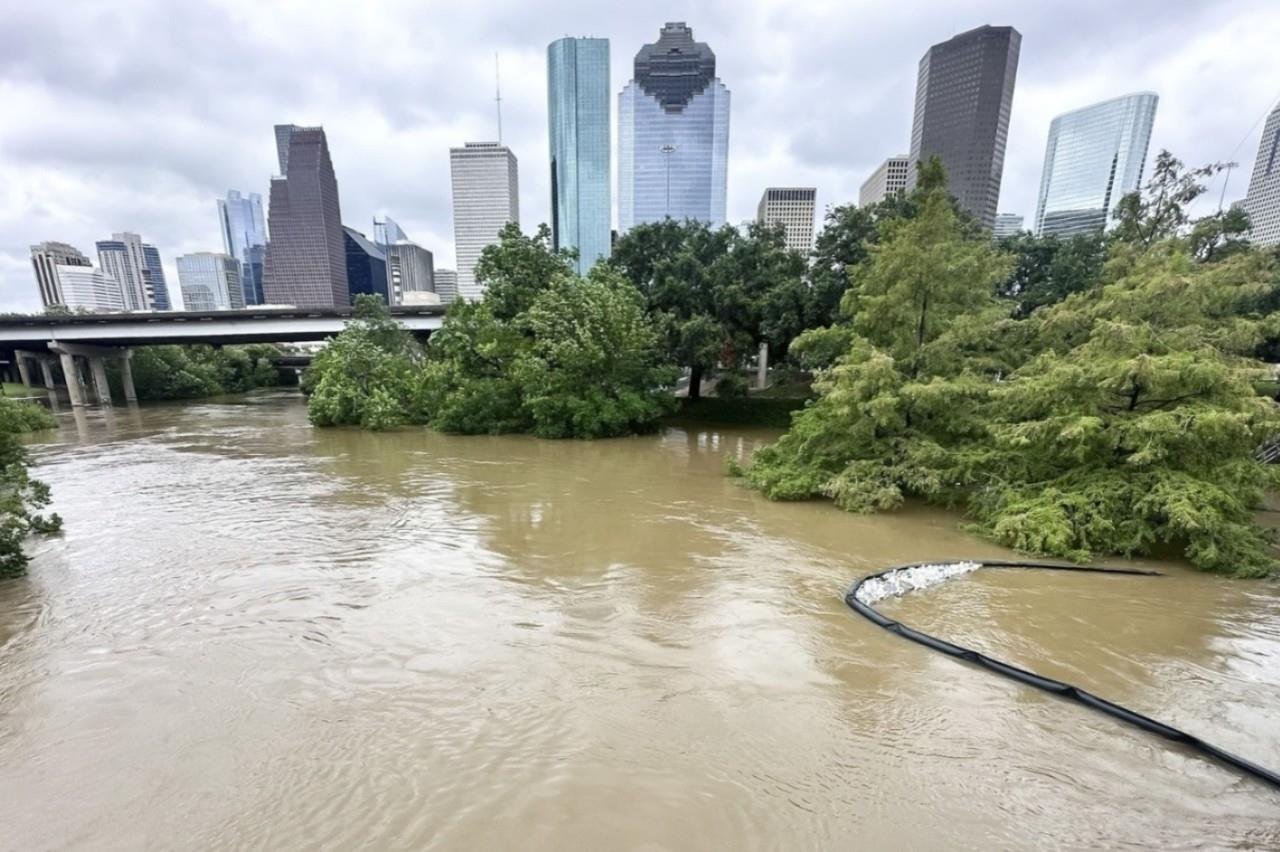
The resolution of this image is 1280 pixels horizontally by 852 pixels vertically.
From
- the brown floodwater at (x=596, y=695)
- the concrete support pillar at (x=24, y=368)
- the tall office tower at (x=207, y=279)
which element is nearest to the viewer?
the brown floodwater at (x=596, y=695)

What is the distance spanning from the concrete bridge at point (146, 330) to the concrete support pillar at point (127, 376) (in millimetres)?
64

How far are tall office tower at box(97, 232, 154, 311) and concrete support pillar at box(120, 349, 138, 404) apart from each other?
471 feet

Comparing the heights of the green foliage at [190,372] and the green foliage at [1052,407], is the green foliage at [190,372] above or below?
below

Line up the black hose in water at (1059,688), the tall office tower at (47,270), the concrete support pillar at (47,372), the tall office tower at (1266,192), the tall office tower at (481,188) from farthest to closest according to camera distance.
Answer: the tall office tower at (481,188), the tall office tower at (47,270), the concrete support pillar at (47,372), the tall office tower at (1266,192), the black hose in water at (1059,688)

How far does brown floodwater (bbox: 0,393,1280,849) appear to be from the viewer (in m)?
3.37

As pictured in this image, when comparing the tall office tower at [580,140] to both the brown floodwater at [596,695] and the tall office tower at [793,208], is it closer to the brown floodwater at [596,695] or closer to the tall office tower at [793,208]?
the tall office tower at [793,208]

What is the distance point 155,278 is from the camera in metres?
157

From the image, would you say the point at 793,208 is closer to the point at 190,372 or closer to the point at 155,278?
the point at 190,372

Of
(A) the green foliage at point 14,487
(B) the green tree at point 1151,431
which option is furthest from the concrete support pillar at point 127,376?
(B) the green tree at point 1151,431

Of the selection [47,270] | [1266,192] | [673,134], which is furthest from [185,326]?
[47,270]

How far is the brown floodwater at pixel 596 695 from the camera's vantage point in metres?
3.37

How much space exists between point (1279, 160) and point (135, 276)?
219820 mm

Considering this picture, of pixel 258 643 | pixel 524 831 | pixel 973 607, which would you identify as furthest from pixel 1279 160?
pixel 258 643

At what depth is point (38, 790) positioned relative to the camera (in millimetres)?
3637
